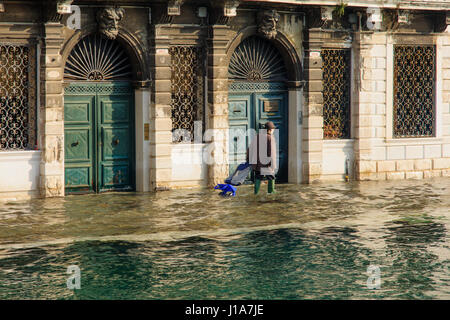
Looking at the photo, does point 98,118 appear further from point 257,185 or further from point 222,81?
point 257,185

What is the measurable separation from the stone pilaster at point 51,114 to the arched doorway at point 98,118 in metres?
0.40

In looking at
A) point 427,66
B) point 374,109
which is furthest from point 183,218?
point 427,66

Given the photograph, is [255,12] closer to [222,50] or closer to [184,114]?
[222,50]

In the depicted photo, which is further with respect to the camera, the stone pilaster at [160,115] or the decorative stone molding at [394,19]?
the decorative stone molding at [394,19]

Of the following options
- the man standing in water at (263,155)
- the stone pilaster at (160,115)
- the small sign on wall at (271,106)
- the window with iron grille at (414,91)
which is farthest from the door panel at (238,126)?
the window with iron grille at (414,91)

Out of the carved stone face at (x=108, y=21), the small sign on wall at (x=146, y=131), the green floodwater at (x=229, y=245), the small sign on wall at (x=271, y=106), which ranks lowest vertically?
the green floodwater at (x=229, y=245)

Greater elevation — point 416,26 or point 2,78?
point 416,26

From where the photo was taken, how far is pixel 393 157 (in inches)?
836

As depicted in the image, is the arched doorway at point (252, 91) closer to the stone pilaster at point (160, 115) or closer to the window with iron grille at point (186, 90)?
the window with iron grille at point (186, 90)

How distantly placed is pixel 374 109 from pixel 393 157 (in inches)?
52.0

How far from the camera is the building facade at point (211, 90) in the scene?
17.2 m

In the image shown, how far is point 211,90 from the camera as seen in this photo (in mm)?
18922

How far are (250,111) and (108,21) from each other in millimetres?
4087

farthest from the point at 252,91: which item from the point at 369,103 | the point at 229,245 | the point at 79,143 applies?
the point at 229,245
